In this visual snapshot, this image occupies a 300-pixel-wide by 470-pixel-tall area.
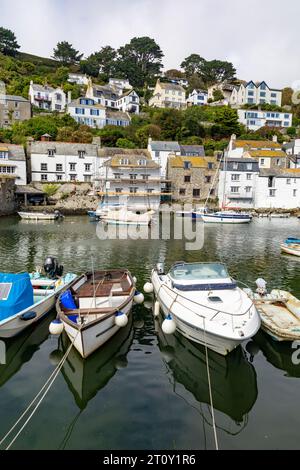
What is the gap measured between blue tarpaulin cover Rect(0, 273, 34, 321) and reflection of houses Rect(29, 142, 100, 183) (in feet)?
177

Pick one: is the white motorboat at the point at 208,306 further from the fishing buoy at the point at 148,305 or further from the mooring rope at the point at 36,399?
the mooring rope at the point at 36,399

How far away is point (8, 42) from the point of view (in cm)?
13550

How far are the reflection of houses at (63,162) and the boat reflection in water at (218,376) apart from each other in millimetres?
57105

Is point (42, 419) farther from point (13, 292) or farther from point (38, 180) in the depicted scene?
point (38, 180)

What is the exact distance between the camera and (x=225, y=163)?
6725 cm

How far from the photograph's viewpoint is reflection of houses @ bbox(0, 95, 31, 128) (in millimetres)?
85500

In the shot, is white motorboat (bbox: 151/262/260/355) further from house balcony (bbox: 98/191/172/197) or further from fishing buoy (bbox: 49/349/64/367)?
house balcony (bbox: 98/191/172/197)

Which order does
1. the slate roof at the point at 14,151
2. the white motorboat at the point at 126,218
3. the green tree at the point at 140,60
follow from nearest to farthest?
the white motorboat at the point at 126,218
the slate roof at the point at 14,151
the green tree at the point at 140,60

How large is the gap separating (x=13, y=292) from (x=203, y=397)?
8.76m

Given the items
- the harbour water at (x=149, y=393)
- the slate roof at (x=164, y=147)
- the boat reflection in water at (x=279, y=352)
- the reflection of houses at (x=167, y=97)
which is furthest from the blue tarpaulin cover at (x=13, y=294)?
the reflection of houses at (x=167, y=97)

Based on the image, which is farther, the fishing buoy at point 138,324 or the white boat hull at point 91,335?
the fishing buoy at point 138,324

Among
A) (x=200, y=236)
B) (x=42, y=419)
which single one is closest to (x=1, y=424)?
(x=42, y=419)

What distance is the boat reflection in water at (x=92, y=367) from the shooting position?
10.9 m

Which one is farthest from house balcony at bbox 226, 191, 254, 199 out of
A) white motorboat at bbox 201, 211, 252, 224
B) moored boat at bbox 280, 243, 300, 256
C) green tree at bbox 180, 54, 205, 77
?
green tree at bbox 180, 54, 205, 77
